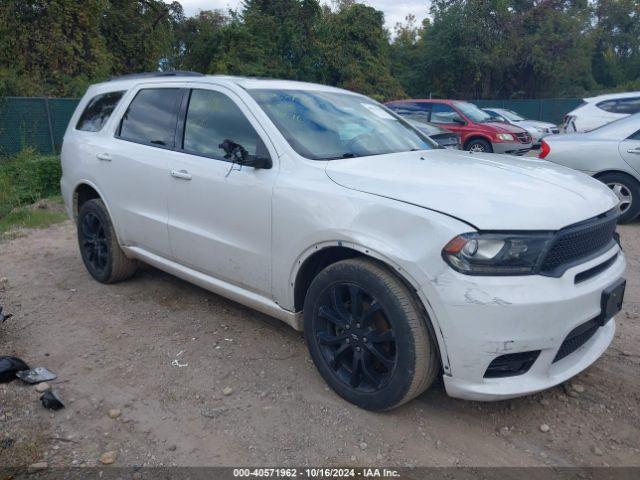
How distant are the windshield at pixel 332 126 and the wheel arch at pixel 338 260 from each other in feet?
2.01

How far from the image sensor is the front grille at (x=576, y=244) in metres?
2.70

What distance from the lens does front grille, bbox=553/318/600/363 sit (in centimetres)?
282

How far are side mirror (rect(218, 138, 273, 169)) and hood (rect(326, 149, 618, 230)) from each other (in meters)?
0.41

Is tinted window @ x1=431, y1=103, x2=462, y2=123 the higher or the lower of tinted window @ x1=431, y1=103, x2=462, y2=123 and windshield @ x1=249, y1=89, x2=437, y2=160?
the lower

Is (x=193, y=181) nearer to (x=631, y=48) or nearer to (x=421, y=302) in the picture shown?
(x=421, y=302)

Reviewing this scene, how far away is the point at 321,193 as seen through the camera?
315cm

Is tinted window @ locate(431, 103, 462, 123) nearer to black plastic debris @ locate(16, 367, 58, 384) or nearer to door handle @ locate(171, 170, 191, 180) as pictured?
door handle @ locate(171, 170, 191, 180)

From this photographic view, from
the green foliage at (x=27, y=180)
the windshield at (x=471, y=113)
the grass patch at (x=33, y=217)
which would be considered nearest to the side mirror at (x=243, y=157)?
the grass patch at (x=33, y=217)

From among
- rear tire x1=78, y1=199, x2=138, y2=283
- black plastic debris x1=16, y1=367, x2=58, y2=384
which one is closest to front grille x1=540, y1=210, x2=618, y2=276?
black plastic debris x1=16, y1=367, x2=58, y2=384

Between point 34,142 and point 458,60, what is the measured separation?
90.2ft

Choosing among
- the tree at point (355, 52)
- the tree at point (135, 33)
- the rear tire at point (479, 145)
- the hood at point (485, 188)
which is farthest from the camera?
the tree at point (355, 52)

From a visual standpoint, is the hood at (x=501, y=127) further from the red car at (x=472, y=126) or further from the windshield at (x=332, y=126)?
the windshield at (x=332, y=126)

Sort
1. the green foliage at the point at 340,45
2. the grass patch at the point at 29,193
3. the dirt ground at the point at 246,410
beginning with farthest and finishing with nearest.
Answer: the green foliage at the point at 340,45
the grass patch at the point at 29,193
the dirt ground at the point at 246,410

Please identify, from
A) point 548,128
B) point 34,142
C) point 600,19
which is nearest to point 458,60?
point 600,19
